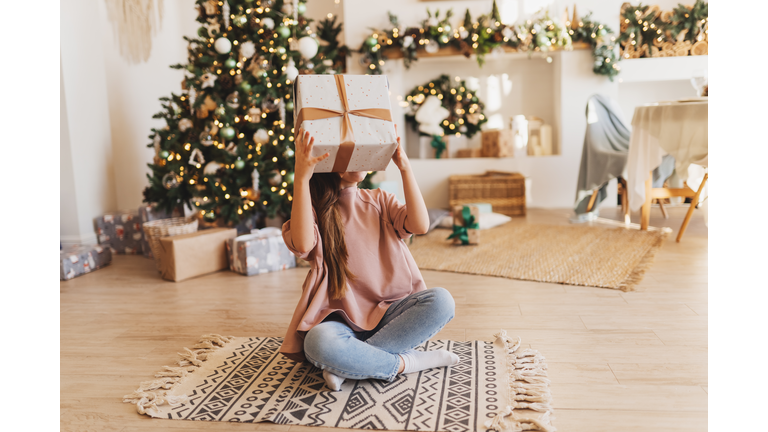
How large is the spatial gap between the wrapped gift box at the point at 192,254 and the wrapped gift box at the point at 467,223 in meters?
1.24

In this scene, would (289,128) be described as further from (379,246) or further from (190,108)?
(379,246)

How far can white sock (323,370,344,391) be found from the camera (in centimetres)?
131

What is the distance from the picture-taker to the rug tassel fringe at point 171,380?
1288mm

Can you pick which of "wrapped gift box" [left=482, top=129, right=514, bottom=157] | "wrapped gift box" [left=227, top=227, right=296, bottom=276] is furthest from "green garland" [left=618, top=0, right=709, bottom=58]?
"wrapped gift box" [left=227, top=227, right=296, bottom=276]

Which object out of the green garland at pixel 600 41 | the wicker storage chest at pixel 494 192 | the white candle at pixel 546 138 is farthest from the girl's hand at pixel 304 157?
the white candle at pixel 546 138

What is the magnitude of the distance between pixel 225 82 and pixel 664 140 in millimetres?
2416

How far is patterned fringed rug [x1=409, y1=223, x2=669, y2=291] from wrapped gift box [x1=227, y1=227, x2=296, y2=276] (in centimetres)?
67

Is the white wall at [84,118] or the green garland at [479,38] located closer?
the white wall at [84,118]

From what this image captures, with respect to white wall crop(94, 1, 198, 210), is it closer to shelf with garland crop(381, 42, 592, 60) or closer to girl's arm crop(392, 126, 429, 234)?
shelf with garland crop(381, 42, 592, 60)

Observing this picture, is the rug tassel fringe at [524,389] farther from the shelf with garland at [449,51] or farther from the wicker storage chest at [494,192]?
the shelf with garland at [449,51]

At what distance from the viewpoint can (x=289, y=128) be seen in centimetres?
288

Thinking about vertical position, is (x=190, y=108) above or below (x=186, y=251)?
above
